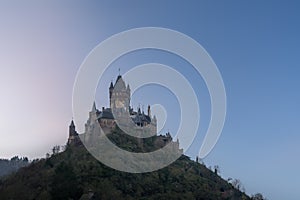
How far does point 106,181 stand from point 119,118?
23.5m

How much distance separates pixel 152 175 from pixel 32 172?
61.8 ft

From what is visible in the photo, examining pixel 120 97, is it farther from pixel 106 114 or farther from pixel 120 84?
pixel 106 114

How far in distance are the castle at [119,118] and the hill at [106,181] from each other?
2354mm

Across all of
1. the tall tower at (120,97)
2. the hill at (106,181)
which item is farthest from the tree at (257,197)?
the tall tower at (120,97)

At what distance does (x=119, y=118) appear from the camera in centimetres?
7944

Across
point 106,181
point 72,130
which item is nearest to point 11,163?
point 72,130

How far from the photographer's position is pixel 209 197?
209ft

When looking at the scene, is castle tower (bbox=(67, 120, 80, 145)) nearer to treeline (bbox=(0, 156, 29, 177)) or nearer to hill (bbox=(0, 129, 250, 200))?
hill (bbox=(0, 129, 250, 200))

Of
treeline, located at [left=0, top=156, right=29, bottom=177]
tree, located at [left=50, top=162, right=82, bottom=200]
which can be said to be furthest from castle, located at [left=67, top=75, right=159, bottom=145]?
treeline, located at [left=0, top=156, right=29, bottom=177]

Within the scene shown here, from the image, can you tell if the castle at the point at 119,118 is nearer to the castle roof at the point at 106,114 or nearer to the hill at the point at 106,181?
the castle roof at the point at 106,114

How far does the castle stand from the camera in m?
77.6

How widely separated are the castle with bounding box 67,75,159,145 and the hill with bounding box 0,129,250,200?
235cm

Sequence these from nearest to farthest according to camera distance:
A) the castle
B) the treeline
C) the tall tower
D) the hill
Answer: the hill, the castle, the tall tower, the treeline

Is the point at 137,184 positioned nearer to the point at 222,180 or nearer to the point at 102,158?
the point at 102,158
